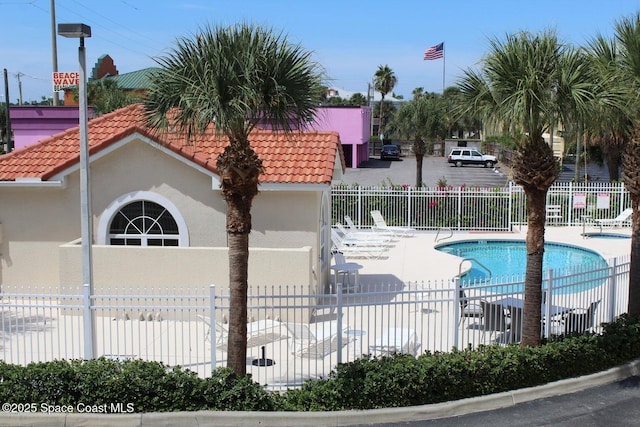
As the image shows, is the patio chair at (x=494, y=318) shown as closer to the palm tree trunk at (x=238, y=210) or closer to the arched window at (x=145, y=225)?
the palm tree trunk at (x=238, y=210)

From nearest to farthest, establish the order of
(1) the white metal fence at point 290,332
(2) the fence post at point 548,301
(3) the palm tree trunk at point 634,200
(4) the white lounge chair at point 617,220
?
(1) the white metal fence at point 290,332
(3) the palm tree trunk at point 634,200
(2) the fence post at point 548,301
(4) the white lounge chair at point 617,220

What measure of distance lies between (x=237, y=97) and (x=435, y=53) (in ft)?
130

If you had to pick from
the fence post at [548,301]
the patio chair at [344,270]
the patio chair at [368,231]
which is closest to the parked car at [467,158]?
the patio chair at [368,231]

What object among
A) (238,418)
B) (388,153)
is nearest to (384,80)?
(388,153)

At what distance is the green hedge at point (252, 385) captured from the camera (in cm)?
877

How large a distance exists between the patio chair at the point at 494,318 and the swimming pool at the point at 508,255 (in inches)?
346

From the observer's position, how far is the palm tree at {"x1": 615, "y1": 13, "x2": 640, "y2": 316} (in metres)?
10.5

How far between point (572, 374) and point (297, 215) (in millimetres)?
6435

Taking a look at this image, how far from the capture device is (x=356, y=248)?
21.5 metres

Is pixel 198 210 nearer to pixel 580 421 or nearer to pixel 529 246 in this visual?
pixel 529 246

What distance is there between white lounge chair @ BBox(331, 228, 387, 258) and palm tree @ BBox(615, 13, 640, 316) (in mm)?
10286

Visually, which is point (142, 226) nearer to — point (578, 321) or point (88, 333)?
point (88, 333)

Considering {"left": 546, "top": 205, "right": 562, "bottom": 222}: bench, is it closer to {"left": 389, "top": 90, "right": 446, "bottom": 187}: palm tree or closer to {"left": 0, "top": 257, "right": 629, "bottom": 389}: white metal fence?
{"left": 389, "top": 90, "right": 446, "bottom": 187}: palm tree

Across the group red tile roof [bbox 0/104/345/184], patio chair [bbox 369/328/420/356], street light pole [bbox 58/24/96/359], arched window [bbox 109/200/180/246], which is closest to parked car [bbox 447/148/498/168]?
red tile roof [bbox 0/104/345/184]
